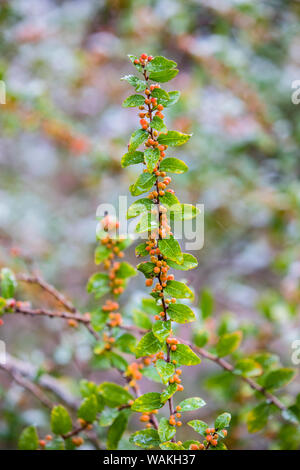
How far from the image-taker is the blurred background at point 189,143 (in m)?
1.41

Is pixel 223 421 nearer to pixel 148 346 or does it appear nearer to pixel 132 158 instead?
pixel 148 346

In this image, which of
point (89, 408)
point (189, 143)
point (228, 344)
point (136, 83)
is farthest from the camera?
point (189, 143)

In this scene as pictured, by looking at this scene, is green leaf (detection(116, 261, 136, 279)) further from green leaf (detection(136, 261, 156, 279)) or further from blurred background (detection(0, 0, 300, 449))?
blurred background (detection(0, 0, 300, 449))

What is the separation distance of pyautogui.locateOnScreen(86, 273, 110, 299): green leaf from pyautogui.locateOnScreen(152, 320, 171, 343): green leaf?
0.22m

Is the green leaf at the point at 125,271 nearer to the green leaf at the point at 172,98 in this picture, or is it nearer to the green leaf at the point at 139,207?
the green leaf at the point at 139,207

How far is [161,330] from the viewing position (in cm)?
56

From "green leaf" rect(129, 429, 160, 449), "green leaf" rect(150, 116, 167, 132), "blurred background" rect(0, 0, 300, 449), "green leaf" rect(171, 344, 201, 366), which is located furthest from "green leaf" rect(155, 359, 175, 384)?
"blurred background" rect(0, 0, 300, 449)

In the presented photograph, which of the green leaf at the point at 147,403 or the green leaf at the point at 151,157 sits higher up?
the green leaf at the point at 151,157

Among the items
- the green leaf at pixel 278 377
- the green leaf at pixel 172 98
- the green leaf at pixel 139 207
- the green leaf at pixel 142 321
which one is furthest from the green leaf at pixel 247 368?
the green leaf at pixel 172 98

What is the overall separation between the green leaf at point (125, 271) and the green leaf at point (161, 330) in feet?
0.63

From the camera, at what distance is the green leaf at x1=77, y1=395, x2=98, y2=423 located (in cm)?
69

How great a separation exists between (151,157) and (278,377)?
20.7 inches

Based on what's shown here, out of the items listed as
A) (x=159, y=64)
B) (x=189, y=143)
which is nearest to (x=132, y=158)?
(x=159, y=64)
